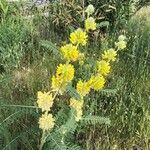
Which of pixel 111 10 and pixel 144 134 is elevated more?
pixel 111 10

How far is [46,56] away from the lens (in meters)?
4.91

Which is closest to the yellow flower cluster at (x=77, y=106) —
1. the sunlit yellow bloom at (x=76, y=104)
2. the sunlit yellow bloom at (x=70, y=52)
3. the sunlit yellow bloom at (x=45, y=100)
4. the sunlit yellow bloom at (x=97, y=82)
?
the sunlit yellow bloom at (x=76, y=104)

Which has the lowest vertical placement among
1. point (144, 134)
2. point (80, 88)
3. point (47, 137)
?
point (144, 134)

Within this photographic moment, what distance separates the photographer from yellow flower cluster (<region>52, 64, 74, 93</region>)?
9.33 ft

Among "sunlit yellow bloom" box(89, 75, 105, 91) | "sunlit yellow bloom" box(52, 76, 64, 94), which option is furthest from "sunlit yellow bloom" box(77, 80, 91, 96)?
"sunlit yellow bloom" box(52, 76, 64, 94)

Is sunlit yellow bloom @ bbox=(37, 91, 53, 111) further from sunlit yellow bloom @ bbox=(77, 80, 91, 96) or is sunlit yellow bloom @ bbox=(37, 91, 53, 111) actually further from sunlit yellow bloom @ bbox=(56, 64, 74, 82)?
sunlit yellow bloom @ bbox=(77, 80, 91, 96)

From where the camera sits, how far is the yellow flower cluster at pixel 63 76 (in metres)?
2.84

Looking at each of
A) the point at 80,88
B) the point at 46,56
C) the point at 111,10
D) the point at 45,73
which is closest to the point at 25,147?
the point at 80,88

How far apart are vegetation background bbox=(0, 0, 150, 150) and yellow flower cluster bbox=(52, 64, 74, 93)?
0.29 m

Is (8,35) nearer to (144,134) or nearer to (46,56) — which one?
(46,56)

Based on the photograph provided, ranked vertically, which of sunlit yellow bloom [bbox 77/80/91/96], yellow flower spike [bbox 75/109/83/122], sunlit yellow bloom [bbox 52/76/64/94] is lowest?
yellow flower spike [bbox 75/109/83/122]

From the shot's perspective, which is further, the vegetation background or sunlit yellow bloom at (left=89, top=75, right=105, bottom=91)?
the vegetation background

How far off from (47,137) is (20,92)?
1105 mm

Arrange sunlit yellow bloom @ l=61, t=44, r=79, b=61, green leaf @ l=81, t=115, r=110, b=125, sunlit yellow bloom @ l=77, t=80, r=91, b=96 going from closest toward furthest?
1. sunlit yellow bloom @ l=61, t=44, r=79, b=61
2. sunlit yellow bloom @ l=77, t=80, r=91, b=96
3. green leaf @ l=81, t=115, r=110, b=125
